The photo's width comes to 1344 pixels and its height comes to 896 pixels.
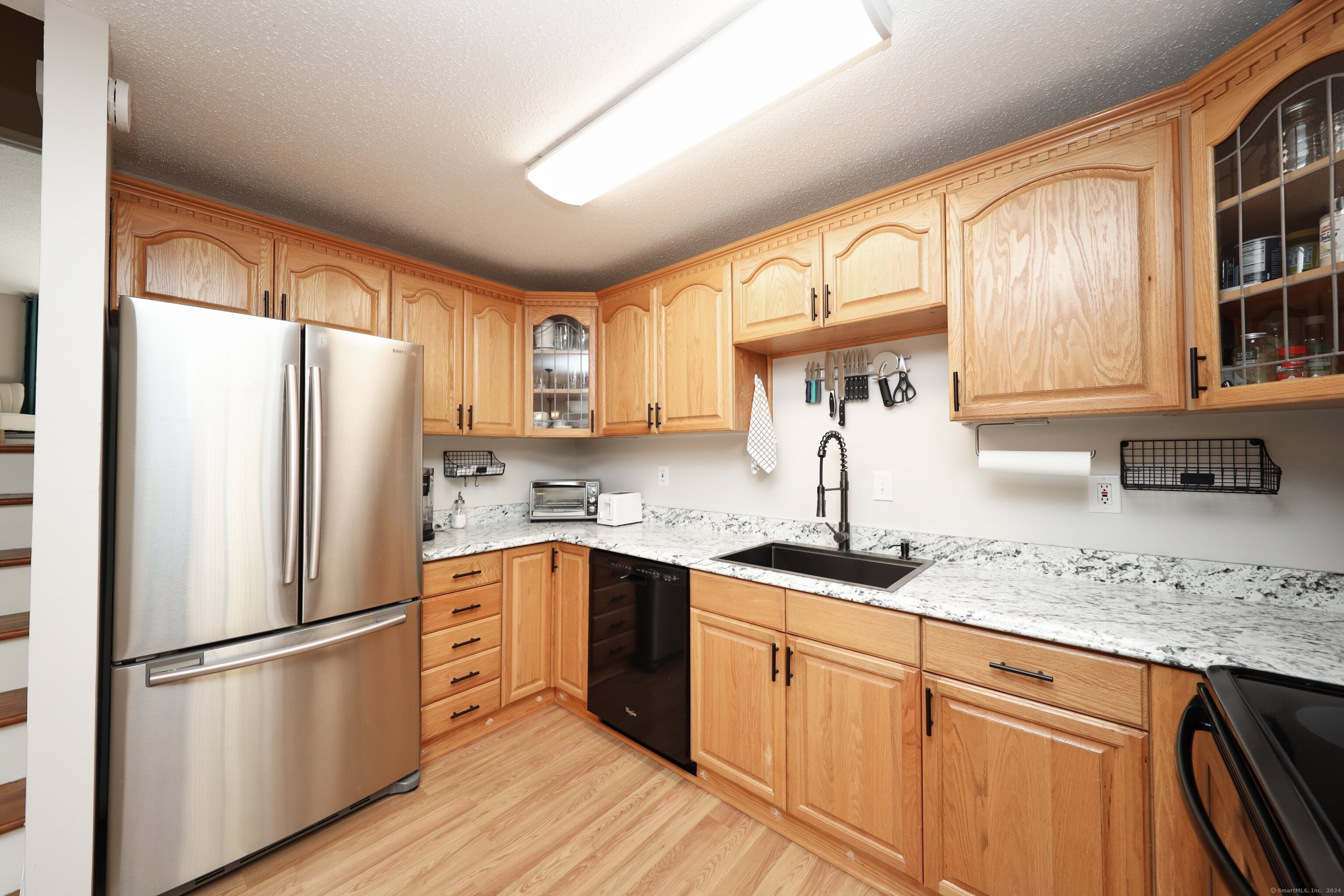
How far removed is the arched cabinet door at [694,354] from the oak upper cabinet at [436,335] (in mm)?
1040

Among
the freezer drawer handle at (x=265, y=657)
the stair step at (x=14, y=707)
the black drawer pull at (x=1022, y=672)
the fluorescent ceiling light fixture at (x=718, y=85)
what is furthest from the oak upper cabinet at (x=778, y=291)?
the stair step at (x=14, y=707)

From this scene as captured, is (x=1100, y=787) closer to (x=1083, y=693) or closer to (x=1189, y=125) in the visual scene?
(x=1083, y=693)

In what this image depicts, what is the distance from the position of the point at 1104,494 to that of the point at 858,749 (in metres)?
1.16

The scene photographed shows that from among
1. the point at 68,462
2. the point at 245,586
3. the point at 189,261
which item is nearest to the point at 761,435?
the point at 245,586

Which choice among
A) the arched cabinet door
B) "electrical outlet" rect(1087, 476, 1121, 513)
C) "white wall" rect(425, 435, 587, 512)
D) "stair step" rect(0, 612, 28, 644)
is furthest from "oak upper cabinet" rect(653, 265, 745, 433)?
"stair step" rect(0, 612, 28, 644)

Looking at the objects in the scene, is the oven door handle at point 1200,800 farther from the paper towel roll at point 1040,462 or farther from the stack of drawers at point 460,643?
the stack of drawers at point 460,643

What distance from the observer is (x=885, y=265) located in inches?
71.2

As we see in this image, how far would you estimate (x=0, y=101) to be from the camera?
165cm

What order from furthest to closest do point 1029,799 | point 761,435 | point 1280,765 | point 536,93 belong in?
point 761,435 → point 536,93 → point 1029,799 → point 1280,765

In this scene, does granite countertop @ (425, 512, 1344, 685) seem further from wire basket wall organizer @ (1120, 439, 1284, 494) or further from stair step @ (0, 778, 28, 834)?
stair step @ (0, 778, 28, 834)

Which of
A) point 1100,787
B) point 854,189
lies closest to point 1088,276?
point 854,189

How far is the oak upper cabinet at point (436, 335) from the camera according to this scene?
2410mm

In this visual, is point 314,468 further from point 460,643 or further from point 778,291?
point 778,291

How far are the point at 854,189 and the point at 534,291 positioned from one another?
1.93 metres
